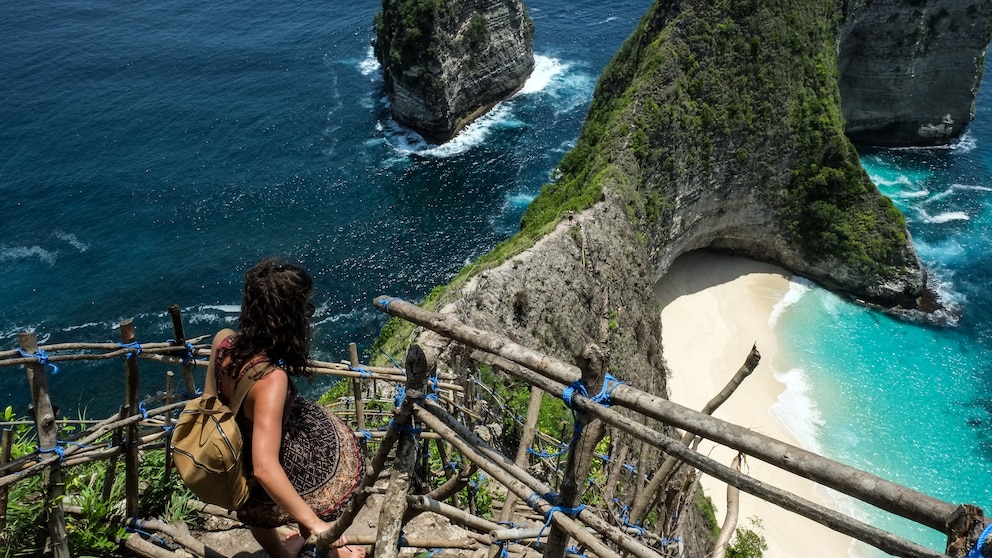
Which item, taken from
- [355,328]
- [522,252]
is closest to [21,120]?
[355,328]

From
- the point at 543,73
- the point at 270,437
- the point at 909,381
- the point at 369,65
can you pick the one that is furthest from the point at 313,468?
the point at 369,65

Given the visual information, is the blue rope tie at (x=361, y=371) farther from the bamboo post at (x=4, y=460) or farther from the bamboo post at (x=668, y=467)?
the bamboo post at (x=668, y=467)

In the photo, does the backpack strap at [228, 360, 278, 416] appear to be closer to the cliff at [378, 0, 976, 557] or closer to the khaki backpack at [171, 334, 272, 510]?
the khaki backpack at [171, 334, 272, 510]

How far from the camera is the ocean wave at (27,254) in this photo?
37688 millimetres

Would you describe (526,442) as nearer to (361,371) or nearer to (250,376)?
(361,371)

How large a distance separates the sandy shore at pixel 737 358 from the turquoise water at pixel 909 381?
1.01 meters

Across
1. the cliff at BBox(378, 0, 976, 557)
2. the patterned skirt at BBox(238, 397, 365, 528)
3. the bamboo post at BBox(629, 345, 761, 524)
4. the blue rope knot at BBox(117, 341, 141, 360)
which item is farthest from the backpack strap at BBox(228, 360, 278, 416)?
the cliff at BBox(378, 0, 976, 557)

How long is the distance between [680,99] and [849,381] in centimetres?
1497

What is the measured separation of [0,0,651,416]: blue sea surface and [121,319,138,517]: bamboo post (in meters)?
25.4

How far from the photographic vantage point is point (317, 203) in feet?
145

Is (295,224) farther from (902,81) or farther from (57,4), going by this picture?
(57,4)

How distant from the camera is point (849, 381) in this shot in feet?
98.7

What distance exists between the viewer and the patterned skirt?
5852 mm

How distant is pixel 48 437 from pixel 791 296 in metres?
34.9
